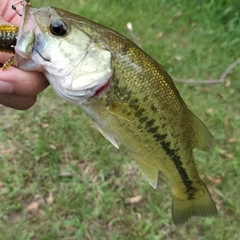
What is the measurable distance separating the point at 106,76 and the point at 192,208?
94 centimetres

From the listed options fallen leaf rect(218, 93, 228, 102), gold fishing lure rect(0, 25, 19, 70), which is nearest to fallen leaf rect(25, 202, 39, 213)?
gold fishing lure rect(0, 25, 19, 70)

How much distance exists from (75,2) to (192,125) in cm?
342

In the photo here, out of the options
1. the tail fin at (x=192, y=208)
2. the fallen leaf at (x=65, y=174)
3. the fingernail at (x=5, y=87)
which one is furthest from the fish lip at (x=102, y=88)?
the fallen leaf at (x=65, y=174)

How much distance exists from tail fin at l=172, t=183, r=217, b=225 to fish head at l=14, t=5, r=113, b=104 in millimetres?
855

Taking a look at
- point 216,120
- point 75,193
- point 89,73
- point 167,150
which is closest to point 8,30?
point 89,73

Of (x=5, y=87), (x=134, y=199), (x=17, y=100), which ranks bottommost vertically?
(x=134, y=199)

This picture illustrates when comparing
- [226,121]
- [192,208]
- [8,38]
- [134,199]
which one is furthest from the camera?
[226,121]

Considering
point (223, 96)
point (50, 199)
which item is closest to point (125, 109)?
point (50, 199)

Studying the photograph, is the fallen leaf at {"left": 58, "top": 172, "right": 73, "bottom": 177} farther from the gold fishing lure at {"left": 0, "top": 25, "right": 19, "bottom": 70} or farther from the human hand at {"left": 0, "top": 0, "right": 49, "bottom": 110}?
the gold fishing lure at {"left": 0, "top": 25, "right": 19, "bottom": 70}

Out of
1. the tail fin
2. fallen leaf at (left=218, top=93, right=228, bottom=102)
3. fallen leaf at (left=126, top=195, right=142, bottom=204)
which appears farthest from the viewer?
fallen leaf at (left=218, top=93, right=228, bottom=102)

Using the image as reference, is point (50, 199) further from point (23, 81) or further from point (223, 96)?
point (223, 96)

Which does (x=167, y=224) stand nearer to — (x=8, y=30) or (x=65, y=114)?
(x=65, y=114)

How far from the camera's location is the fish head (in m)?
1.42

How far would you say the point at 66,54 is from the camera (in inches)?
57.7
